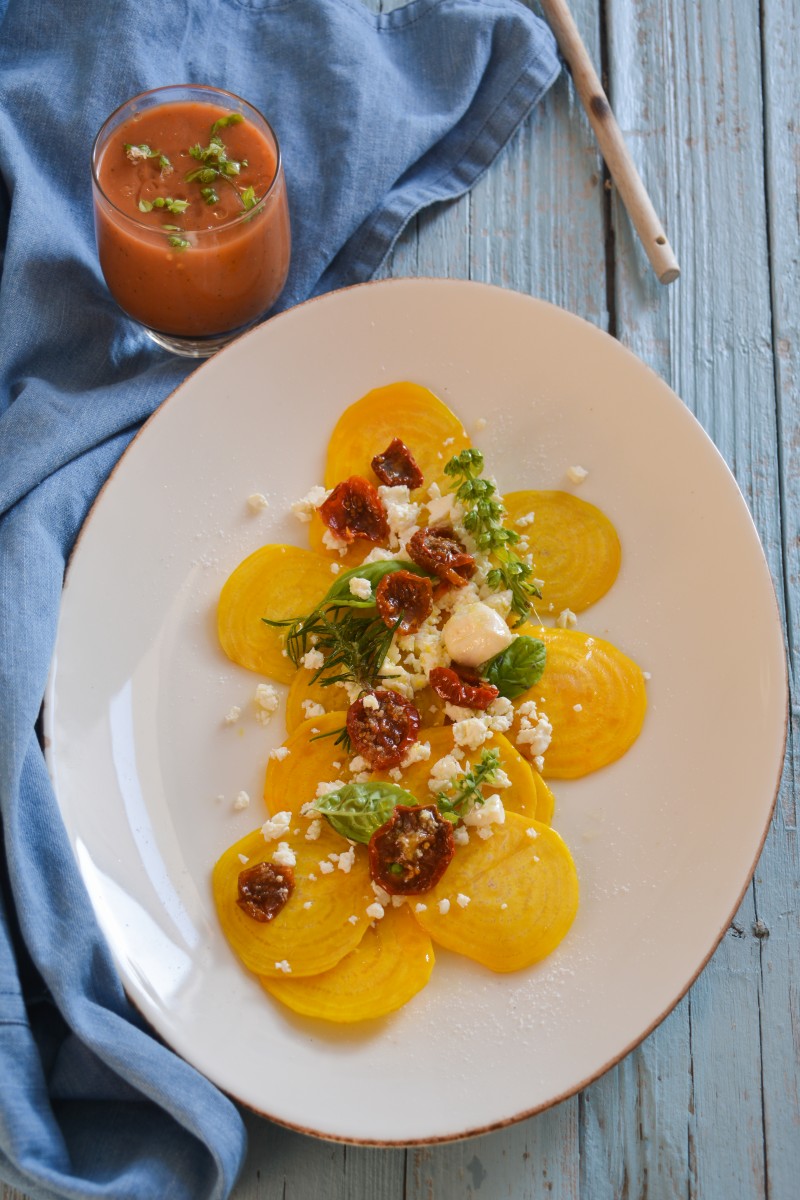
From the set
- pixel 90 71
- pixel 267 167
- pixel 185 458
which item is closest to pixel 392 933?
pixel 185 458

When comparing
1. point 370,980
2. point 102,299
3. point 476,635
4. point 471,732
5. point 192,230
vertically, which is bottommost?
point 370,980

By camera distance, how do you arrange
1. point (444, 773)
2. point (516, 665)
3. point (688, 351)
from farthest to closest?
point (688, 351)
point (516, 665)
point (444, 773)

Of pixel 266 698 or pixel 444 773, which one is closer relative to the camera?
pixel 444 773

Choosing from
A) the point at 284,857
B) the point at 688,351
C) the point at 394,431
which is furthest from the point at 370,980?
the point at 688,351

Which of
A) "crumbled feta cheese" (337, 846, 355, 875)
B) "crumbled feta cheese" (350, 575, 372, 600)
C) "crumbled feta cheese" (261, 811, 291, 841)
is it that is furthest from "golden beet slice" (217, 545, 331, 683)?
"crumbled feta cheese" (337, 846, 355, 875)

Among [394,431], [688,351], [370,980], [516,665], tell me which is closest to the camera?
[370,980]

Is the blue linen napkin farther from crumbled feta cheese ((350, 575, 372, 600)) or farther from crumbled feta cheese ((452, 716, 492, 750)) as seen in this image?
crumbled feta cheese ((452, 716, 492, 750))

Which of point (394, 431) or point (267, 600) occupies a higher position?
point (394, 431)

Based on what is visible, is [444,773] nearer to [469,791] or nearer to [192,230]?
[469,791]
